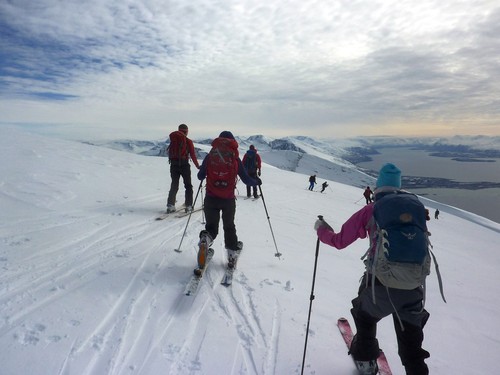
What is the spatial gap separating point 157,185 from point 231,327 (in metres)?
11.4

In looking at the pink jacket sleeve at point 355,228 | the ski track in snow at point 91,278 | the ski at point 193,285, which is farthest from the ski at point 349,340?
the ski track in snow at point 91,278

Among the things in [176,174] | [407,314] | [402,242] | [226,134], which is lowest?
[407,314]

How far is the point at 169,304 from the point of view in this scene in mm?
4613

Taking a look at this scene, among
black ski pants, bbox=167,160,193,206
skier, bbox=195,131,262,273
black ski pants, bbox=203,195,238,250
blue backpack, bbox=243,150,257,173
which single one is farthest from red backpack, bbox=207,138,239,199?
blue backpack, bbox=243,150,257,173

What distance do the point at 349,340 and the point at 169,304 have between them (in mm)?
2688

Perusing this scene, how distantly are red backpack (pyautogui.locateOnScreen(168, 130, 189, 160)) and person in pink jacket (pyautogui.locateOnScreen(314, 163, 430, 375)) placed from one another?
274 inches

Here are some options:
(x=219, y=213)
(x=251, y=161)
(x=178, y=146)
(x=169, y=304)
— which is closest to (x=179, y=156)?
(x=178, y=146)

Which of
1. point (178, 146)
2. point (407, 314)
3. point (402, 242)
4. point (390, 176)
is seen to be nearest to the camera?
point (402, 242)

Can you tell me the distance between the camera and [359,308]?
340 cm

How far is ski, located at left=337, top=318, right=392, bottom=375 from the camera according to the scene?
375 cm

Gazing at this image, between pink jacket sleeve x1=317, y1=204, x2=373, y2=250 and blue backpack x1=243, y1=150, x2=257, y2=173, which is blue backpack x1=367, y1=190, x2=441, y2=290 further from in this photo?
blue backpack x1=243, y1=150, x2=257, y2=173

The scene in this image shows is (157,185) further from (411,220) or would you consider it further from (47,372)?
(411,220)

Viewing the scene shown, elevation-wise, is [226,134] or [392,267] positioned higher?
[226,134]

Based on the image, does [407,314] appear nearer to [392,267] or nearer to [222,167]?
[392,267]
